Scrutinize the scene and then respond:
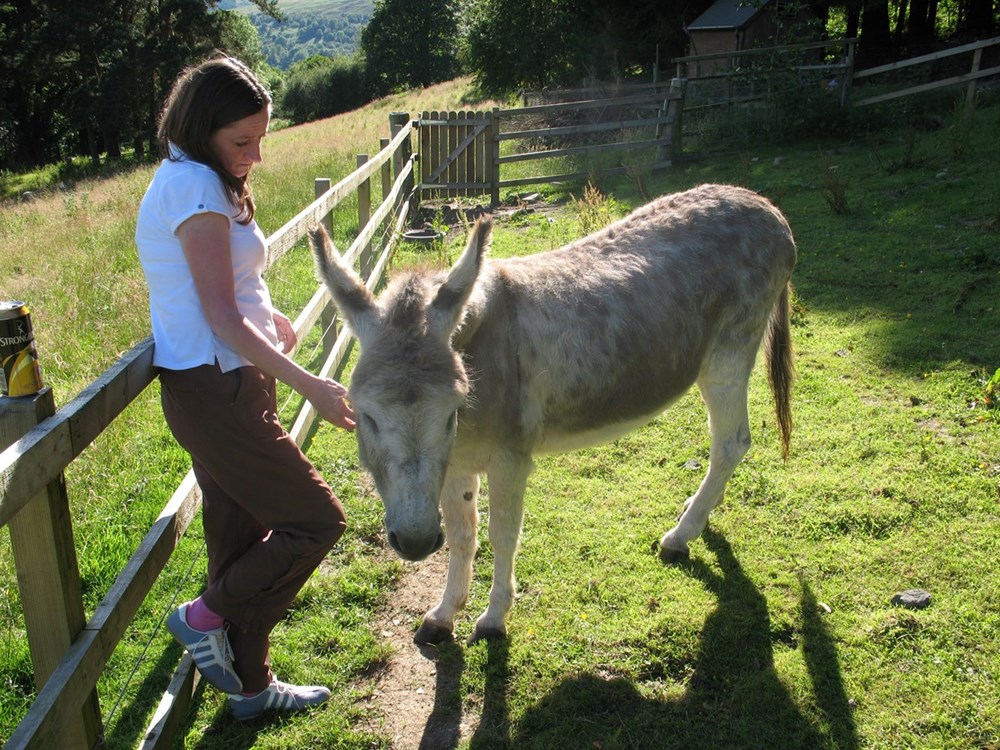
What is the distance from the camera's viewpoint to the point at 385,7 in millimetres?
57094

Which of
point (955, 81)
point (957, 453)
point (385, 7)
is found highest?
point (385, 7)

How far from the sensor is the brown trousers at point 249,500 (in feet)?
8.04

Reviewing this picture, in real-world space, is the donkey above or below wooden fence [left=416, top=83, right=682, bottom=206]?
below

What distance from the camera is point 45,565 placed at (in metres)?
2.11

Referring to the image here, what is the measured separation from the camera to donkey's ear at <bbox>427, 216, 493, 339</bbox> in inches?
108

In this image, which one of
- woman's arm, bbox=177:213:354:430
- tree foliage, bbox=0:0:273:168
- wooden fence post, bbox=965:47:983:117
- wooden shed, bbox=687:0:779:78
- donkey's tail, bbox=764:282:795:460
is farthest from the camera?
tree foliage, bbox=0:0:273:168

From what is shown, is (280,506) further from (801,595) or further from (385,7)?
(385,7)

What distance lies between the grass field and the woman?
619 millimetres

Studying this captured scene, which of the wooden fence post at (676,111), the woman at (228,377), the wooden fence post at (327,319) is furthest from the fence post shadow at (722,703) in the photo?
the wooden fence post at (676,111)

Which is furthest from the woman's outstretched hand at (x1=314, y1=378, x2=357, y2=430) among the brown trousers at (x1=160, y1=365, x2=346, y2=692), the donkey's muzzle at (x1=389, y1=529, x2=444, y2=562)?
the donkey's muzzle at (x1=389, y1=529, x2=444, y2=562)

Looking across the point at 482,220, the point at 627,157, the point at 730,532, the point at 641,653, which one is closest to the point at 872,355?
the point at 730,532

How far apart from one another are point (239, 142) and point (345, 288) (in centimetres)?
64

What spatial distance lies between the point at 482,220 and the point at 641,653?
2149mm

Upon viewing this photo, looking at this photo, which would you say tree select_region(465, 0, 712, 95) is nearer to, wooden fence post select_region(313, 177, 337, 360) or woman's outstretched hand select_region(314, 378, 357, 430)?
wooden fence post select_region(313, 177, 337, 360)
